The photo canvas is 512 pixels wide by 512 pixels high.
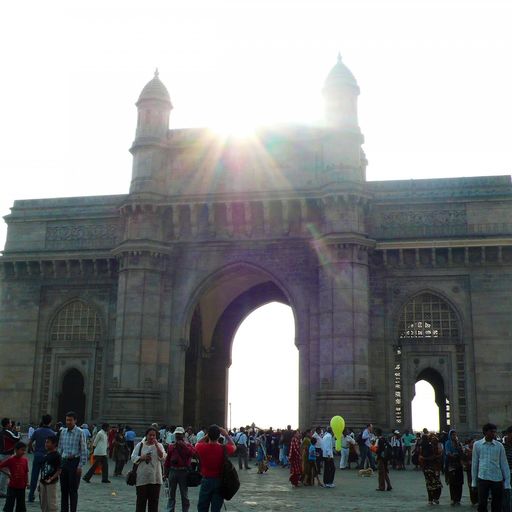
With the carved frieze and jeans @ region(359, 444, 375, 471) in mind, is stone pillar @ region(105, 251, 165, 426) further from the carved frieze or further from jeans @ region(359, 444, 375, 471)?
jeans @ region(359, 444, 375, 471)

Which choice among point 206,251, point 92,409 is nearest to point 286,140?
point 206,251

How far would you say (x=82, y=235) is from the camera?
35.6 metres

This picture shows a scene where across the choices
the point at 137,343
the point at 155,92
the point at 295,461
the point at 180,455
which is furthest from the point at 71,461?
the point at 155,92

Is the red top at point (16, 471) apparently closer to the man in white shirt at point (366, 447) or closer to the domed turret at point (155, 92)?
the man in white shirt at point (366, 447)

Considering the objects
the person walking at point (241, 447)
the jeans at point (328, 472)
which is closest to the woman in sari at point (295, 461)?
the jeans at point (328, 472)

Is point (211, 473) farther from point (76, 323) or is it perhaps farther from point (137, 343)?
point (76, 323)

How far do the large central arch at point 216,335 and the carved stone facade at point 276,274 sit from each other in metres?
0.40

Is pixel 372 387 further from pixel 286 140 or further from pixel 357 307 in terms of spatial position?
pixel 286 140

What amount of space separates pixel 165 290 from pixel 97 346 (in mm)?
4369

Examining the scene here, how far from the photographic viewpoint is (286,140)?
33594mm

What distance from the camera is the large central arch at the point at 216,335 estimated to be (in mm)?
36344

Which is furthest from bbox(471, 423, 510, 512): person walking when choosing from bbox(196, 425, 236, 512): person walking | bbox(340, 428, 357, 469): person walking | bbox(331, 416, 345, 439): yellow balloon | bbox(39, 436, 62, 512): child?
bbox(340, 428, 357, 469): person walking

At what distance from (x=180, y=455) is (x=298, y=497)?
18.6ft

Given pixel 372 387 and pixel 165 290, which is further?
pixel 165 290
